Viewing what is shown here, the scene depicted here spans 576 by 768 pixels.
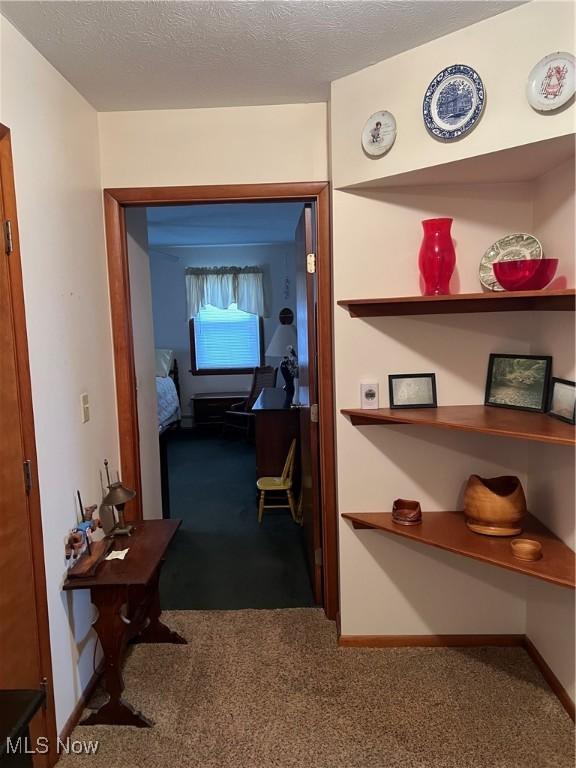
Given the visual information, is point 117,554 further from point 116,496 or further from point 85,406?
point 85,406

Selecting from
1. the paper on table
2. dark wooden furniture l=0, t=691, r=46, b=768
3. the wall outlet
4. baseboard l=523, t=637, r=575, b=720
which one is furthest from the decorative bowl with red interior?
dark wooden furniture l=0, t=691, r=46, b=768

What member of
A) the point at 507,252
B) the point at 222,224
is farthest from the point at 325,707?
the point at 222,224

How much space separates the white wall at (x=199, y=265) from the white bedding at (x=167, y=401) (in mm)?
503

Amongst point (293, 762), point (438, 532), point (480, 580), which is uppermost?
point (438, 532)

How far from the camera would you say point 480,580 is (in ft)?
7.56

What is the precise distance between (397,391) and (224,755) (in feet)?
4.78

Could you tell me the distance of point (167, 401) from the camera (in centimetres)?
605

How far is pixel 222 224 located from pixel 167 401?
2.10m

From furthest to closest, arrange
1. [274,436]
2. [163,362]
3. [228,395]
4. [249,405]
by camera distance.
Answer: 1. [228,395]
2. [163,362]
3. [249,405]
4. [274,436]

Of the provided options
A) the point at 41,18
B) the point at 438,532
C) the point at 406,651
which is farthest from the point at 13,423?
the point at 406,651

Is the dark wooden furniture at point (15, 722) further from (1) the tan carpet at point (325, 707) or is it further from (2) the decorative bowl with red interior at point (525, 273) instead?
(2) the decorative bowl with red interior at point (525, 273)

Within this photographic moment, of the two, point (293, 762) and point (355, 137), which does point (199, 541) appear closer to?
point (293, 762)

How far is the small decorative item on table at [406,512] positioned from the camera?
2.13 meters

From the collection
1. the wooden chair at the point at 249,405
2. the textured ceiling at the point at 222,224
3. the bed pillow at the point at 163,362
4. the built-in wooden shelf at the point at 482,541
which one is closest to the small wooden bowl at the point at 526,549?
the built-in wooden shelf at the point at 482,541
